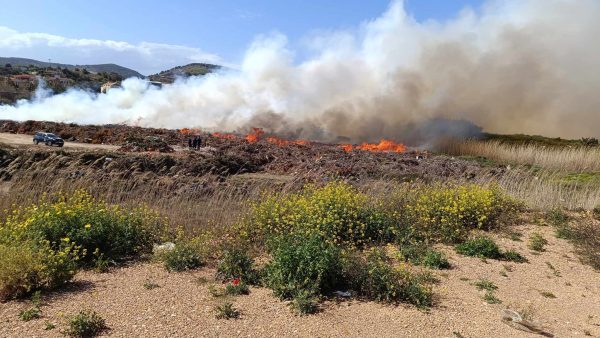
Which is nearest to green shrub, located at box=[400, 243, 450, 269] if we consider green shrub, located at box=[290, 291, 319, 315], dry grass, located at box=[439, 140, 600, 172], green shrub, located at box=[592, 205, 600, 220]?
green shrub, located at box=[290, 291, 319, 315]

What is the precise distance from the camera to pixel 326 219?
9523 mm

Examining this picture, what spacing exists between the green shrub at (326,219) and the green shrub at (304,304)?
2.72 m

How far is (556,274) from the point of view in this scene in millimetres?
8820

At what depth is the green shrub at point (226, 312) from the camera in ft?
20.2

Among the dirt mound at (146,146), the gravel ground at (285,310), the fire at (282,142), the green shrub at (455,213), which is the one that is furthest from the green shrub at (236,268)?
the fire at (282,142)

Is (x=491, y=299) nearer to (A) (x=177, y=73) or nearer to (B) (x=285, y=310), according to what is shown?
(B) (x=285, y=310)

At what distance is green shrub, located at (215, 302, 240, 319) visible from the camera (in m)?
6.16

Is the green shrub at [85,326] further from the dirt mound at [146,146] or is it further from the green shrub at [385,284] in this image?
the dirt mound at [146,146]

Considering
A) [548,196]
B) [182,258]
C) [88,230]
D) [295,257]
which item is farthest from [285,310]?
[548,196]

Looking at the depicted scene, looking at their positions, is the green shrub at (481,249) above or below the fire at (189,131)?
above

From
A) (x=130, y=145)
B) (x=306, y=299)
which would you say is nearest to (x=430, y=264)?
(x=306, y=299)

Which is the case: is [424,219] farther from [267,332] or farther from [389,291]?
[267,332]

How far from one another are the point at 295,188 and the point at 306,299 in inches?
354

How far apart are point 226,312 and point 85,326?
1.69m
